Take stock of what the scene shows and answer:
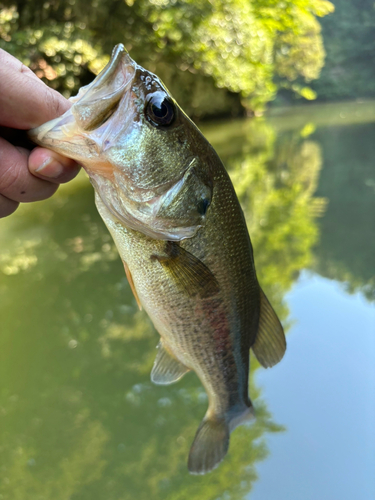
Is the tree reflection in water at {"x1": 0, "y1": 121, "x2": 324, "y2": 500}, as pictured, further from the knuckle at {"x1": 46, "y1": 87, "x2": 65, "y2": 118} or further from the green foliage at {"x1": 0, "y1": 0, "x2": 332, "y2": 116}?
the green foliage at {"x1": 0, "y1": 0, "x2": 332, "y2": 116}

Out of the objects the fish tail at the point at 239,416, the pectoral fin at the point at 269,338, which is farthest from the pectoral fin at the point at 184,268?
the fish tail at the point at 239,416

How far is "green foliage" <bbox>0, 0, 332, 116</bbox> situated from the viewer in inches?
302

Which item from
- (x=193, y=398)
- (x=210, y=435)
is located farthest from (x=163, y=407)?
(x=210, y=435)

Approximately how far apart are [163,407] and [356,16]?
4156 centimetres

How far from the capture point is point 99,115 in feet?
3.27

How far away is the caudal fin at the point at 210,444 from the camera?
1.50 metres

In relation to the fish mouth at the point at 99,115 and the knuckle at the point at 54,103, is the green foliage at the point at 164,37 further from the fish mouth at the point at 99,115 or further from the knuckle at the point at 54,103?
the fish mouth at the point at 99,115

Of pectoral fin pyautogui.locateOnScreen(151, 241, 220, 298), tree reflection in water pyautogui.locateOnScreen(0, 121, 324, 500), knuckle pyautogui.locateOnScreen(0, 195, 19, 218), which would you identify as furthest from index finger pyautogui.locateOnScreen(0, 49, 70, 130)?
tree reflection in water pyautogui.locateOnScreen(0, 121, 324, 500)

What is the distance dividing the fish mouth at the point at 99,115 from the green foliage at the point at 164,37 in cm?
671

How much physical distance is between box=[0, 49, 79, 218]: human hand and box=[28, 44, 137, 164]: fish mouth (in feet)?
0.25

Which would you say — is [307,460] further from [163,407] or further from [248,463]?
[163,407]

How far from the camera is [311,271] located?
3.85 metres

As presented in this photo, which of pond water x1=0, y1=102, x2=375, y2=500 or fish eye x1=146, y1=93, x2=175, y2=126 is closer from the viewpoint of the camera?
fish eye x1=146, y1=93, x2=175, y2=126

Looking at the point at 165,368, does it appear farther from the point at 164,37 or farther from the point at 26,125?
the point at 164,37
